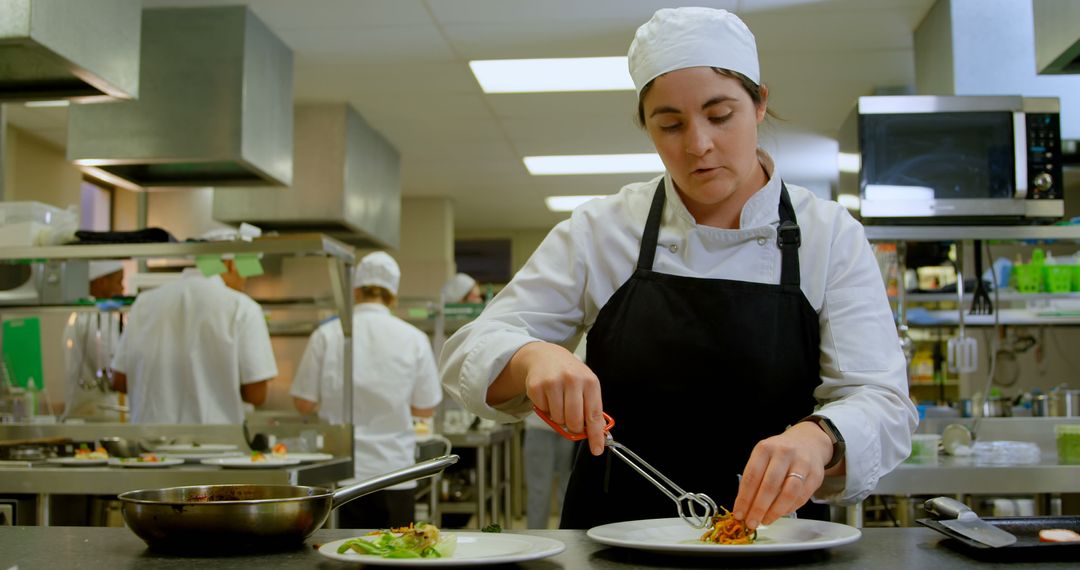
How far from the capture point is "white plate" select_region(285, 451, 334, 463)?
330cm

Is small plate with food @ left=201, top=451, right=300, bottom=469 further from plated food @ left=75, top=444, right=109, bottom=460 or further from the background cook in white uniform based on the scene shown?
the background cook in white uniform

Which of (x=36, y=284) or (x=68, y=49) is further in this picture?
(x=36, y=284)

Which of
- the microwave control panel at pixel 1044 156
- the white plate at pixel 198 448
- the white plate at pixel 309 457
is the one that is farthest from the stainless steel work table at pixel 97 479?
the microwave control panel at pixel 1044 156

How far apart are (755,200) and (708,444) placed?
37cm

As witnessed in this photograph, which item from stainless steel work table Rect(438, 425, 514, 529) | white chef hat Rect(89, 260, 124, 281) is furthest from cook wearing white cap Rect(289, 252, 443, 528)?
white chef hat Rect(89, 260, 124, 281)

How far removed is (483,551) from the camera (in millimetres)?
1172

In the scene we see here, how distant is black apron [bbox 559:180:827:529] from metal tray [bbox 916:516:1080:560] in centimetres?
30

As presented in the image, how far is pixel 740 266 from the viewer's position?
5.09 ft

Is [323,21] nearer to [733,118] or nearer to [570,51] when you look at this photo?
[570,51]

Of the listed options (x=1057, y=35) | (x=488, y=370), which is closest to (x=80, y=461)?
(x=488, y=370)

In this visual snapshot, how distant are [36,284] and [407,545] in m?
3.85

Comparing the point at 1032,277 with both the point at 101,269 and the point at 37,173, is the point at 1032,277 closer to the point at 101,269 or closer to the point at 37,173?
the point at 101,269

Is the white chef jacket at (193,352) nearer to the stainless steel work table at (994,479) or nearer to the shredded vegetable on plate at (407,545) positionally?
the stainless steel work table at (994,479)

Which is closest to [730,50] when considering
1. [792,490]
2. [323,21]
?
[792,490]
